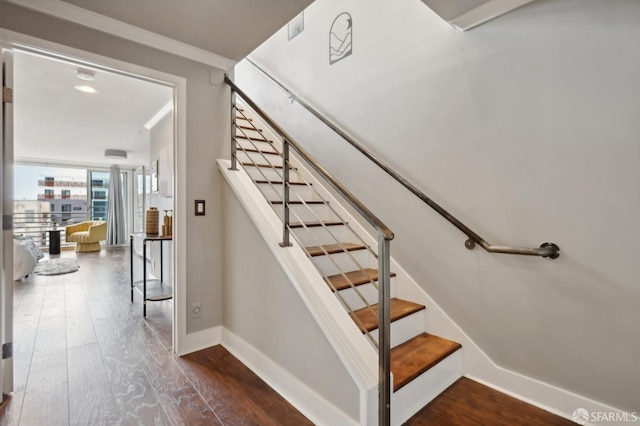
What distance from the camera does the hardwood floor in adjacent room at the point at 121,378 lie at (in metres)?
1.63

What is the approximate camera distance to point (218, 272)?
2.51 meters

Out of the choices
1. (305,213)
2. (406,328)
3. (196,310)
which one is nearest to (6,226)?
(196,310)

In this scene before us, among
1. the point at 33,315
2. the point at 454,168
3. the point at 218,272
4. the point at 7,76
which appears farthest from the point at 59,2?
the point at 33,315

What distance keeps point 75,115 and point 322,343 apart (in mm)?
4882

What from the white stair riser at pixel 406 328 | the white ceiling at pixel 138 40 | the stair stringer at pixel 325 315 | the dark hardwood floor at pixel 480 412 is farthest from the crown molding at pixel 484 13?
the dark hardwood floor at pixel 480 412

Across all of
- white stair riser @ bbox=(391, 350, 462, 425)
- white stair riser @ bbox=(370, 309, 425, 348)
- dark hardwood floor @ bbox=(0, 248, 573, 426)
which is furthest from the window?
white stair riser @ bbox=(391, 350, 462, 425)

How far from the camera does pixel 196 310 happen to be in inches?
94.2

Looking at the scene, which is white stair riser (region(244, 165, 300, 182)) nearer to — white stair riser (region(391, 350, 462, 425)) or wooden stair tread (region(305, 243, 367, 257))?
wooden stair tread (region(305, 243, 367, 257))

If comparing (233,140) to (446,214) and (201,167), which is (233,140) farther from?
(446,214)

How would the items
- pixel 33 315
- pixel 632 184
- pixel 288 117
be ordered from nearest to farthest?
pixel 632 184
pixel 33 315
pixel 288 117

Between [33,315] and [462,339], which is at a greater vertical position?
[462,339]

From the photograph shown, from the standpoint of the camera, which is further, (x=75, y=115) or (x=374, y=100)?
(x=75, y=115)

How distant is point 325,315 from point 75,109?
14.9 ft

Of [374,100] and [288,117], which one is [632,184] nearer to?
[374,100]
